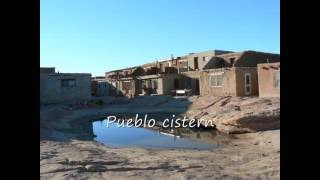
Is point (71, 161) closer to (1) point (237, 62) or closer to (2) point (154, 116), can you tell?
(2) point (154, 116)

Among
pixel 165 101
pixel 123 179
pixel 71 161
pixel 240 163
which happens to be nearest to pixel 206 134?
A: pixel 240 163

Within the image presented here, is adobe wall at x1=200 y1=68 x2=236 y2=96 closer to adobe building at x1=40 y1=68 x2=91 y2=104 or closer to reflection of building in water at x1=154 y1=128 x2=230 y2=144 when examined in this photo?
reflection of building in water at x1=154 y1=128 x2=230 y2=144

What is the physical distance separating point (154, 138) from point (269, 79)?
12103mm

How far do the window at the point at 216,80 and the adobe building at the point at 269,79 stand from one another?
219 inches

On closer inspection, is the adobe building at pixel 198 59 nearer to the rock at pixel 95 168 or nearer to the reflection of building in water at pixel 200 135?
the reflection of building in water at pixel 200 135

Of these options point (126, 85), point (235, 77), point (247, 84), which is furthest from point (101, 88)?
point (247, 84)

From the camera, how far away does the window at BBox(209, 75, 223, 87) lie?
111 feet

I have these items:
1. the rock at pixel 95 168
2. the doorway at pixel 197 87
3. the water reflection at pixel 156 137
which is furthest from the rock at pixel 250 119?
the doorway at pixel 197 87

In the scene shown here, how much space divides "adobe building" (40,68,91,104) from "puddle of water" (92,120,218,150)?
12476 mm

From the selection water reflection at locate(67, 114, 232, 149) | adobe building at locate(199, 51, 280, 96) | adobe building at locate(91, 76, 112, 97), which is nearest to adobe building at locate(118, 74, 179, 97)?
adobe building at locate(91, 76, 112, 97)

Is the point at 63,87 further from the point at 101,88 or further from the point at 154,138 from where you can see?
the point at 154,138
